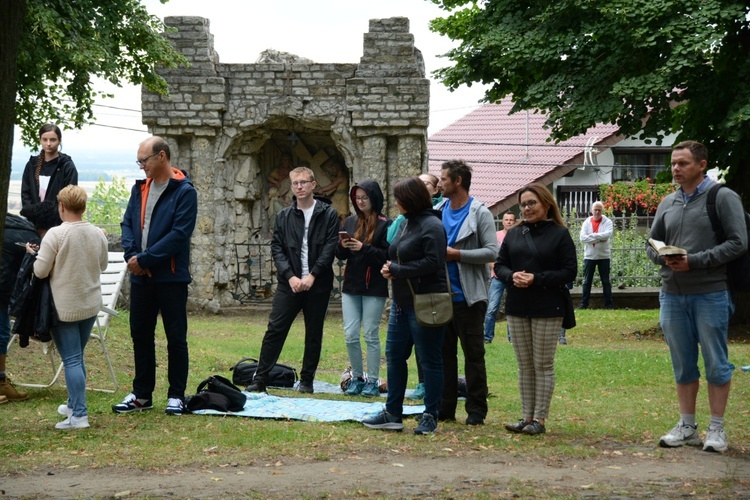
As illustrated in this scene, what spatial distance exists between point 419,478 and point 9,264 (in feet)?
14.6

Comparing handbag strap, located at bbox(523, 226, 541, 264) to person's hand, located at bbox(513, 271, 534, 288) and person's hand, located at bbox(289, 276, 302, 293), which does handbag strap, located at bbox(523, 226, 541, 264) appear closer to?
person's hand, located at bbox(513, 271, 534, 288)

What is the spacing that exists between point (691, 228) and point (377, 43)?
496 inches

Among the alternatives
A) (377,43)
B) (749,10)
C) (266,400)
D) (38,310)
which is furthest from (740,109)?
(38,310)

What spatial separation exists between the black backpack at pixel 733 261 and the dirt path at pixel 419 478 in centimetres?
115

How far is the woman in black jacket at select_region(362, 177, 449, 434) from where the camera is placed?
7.44 metres

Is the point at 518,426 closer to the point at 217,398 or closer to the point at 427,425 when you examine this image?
the point at 427,425

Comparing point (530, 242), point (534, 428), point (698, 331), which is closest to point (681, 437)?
point (698, 331)

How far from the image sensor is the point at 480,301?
798 cm

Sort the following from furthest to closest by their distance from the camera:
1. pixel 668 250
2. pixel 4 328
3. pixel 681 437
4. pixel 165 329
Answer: pixel 4 328
pixel 165 329
pixel 681 437
pixel 668 250

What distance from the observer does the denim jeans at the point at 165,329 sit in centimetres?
815

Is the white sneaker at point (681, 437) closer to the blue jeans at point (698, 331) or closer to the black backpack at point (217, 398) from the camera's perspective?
the blue jeans at point (698, 331)

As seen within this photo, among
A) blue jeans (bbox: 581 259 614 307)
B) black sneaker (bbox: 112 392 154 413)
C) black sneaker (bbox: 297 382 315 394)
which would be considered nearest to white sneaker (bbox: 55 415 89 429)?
black sneaker (bbox: 112 392 154 413)

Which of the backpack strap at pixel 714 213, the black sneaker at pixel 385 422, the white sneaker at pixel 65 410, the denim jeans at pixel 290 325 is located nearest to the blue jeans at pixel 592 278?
the denim jeans at pixel 290 325

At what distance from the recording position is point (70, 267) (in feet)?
25.5
